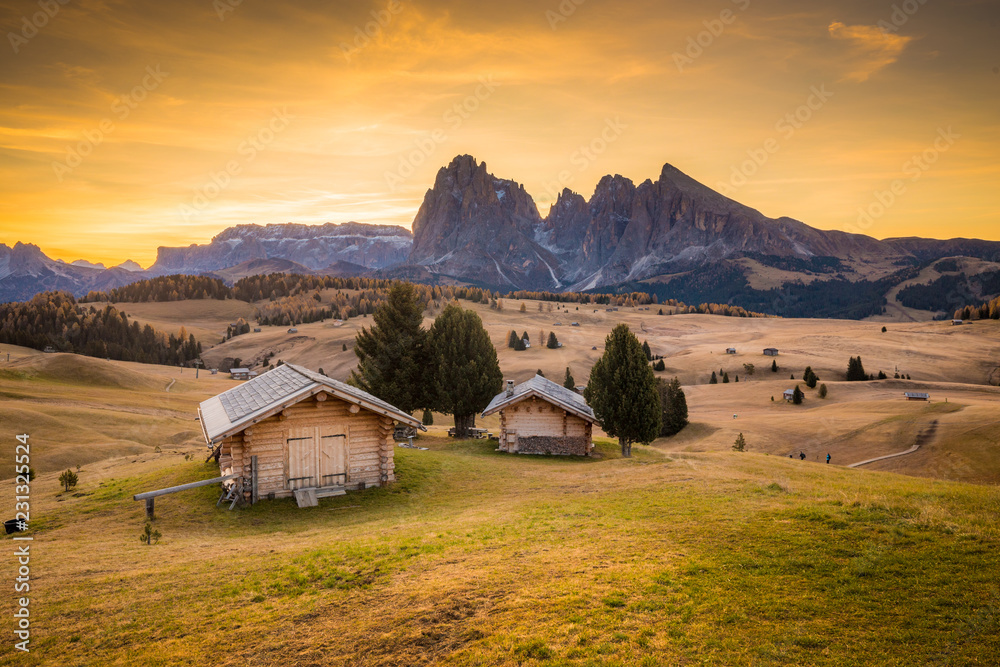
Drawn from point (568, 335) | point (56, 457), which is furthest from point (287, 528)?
point (568, 335)

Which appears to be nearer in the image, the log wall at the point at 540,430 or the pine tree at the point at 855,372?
the log wall at the point at 540,430

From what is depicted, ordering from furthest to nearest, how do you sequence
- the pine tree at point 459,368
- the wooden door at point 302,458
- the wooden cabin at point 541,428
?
1. the pine tree at point 459,368
2. the wooden cabin at point 541,428
3. the wooden door at point 302,458

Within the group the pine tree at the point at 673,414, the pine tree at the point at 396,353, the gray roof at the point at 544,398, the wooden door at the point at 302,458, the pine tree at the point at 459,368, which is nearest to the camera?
the wooden door at the point at 302,458

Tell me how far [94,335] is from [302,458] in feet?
607

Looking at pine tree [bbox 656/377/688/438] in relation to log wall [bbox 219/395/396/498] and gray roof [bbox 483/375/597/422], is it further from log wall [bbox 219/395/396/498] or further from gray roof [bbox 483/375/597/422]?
log wall [bbox 219/395/396/498]

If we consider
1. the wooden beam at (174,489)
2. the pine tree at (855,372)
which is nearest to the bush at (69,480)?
the wooden beam at (174,489)

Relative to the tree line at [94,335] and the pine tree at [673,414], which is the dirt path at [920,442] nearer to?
the pine tree at [673,414]

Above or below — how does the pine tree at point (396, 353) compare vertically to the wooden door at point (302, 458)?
above

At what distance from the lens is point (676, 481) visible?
815 inches

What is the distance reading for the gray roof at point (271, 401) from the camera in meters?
19.9

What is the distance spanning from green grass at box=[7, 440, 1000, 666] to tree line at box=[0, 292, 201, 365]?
161661 millimetres

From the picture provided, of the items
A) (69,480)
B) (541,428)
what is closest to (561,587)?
(69,480)

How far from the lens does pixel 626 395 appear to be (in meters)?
35.3

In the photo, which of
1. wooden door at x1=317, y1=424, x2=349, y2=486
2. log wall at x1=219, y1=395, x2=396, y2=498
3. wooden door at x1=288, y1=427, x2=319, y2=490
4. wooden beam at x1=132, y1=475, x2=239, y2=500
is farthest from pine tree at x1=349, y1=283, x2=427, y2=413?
wooden beam at x1=132, y1=475, x2=239, y2=500
